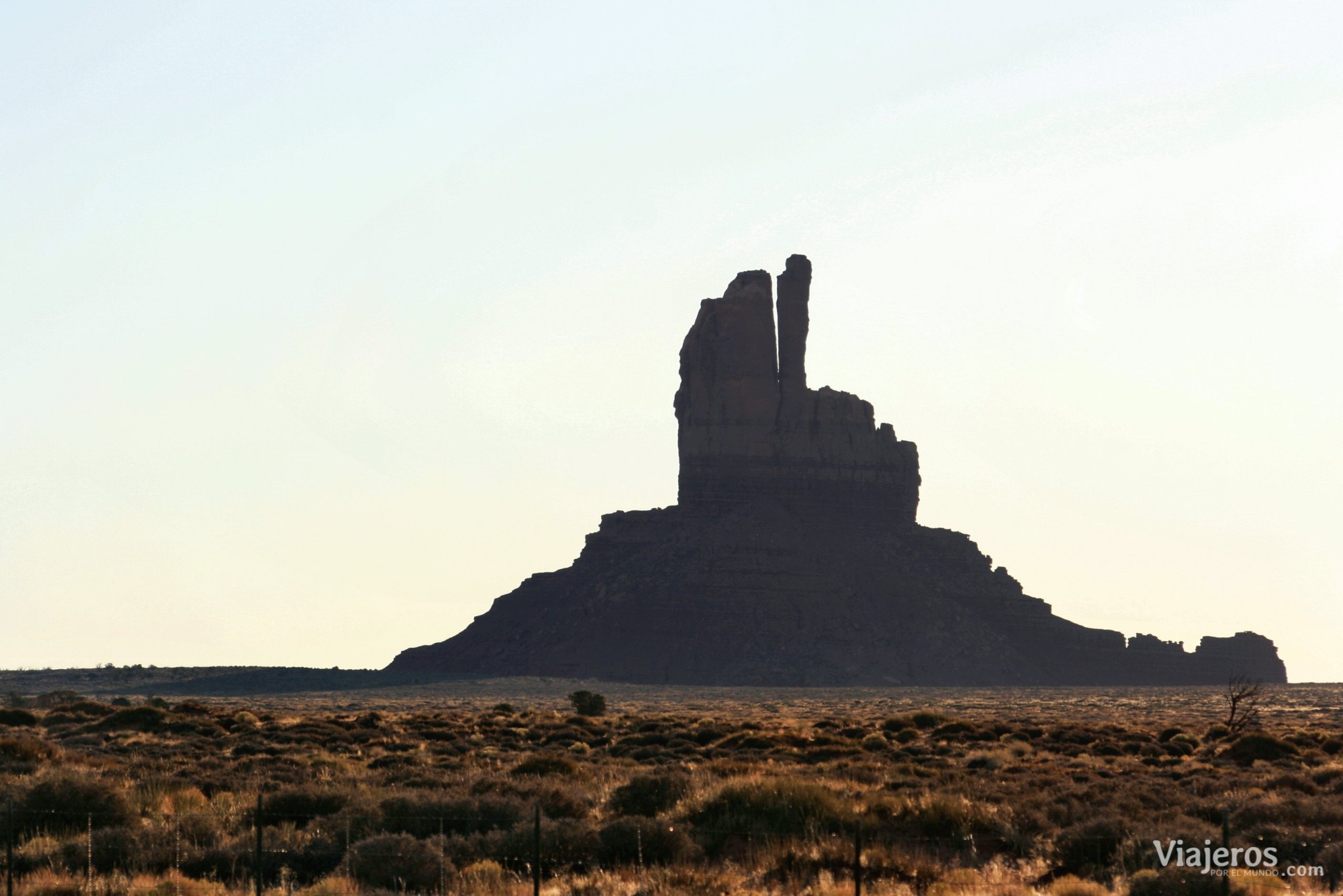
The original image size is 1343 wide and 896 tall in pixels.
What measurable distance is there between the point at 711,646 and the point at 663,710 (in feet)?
216

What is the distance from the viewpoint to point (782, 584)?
155 metres

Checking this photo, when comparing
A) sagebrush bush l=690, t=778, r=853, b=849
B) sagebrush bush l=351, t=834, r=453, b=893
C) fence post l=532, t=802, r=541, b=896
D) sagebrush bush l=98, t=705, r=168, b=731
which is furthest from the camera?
sagebrush bush l=98, t=705, r=168, b=731

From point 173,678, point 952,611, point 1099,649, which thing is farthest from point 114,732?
point 1099,649

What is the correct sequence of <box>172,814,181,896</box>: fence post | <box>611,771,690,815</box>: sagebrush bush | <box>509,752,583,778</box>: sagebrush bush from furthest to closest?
<box>509,752,583,778</box>: sagebrush bush → <box>611,771,690,815</box>: sagebrush bush → <box>172,814,181,896</box>: fence post

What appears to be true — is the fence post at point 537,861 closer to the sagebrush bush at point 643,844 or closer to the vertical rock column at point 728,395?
the sagebrush bush at point 643,844

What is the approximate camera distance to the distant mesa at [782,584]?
14950cm

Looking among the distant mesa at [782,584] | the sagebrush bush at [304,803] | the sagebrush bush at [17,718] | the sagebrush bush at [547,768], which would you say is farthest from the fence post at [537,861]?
the distant mesa at [782,584]

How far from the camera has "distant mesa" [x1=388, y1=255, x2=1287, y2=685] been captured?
5886 inches

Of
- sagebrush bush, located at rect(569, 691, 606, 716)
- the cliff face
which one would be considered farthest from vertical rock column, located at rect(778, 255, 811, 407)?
sagebrush bush, located at rect(569, 691, 606, 716)

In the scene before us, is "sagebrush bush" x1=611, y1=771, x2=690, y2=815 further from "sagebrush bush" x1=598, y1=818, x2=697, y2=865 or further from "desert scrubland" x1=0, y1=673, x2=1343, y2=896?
"sagebrush bush" x1=598, y1=818, x2=697, y2=865

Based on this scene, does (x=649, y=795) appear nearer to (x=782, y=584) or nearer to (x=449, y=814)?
(x=449, y=814)

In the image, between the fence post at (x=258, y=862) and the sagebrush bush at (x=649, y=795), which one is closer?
the fence post at (x=258, y=862)

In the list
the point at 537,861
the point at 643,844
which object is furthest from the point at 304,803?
the point at 537,861

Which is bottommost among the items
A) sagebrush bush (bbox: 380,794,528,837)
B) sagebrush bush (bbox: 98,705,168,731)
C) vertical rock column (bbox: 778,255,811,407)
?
sagebrush bush (bbox: 380,794,528,837)
